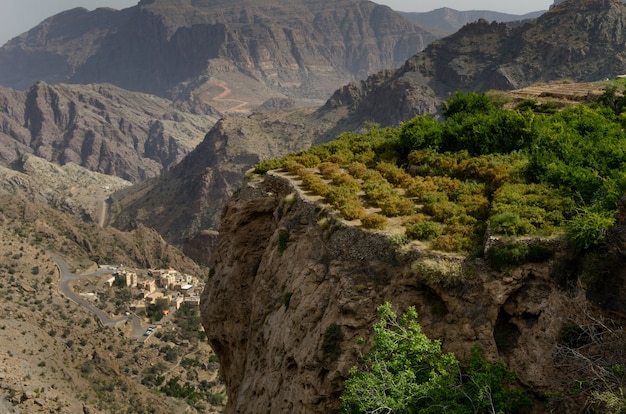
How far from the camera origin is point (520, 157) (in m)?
17.5

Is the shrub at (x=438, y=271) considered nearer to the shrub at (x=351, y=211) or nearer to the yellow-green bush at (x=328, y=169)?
the shrub at (x=351, y=211)

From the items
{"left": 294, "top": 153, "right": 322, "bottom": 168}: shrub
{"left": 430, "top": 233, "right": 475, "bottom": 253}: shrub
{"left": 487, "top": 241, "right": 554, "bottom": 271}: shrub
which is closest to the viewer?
{"left": 487, "top": 241, "right": 554, "bottom": 271}: shrub

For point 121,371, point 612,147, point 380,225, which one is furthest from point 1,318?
point 612,147

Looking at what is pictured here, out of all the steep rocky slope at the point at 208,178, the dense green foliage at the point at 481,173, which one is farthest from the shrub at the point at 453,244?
the steep rocky slope at the point at 208,178

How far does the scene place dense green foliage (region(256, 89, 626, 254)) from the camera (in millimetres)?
12523

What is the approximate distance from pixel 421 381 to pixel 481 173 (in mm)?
8582

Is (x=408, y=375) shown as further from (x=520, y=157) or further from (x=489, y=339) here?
(x=520, y=157)

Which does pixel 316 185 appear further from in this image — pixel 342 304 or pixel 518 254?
pixel 518 254

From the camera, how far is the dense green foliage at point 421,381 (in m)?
9.71

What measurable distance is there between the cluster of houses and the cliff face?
2495 inches

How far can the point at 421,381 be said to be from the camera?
34.2 feet

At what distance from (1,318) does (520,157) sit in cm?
5346

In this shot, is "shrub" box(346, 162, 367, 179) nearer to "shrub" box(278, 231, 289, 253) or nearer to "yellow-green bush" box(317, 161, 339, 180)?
"yellow-green bush" box(317, 161, 339, 180)

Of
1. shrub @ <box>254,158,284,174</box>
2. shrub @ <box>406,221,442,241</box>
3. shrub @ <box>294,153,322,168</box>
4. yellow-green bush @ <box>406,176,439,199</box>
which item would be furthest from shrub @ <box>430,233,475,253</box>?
shrub @ <box>254,158,284,174</box>
